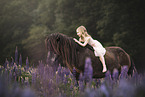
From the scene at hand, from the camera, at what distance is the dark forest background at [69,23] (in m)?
8.37

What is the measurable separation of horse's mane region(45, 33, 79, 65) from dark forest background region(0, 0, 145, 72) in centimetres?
462

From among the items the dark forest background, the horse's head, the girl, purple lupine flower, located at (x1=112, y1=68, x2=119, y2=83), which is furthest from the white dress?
the dark forest background

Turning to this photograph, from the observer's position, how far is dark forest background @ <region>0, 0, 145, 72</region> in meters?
8.37

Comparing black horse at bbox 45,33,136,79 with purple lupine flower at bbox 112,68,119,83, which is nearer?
purple lupine flower at bbox 112,68,119,83

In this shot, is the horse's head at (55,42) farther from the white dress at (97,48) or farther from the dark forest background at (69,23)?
the dark forest background at (69,23)

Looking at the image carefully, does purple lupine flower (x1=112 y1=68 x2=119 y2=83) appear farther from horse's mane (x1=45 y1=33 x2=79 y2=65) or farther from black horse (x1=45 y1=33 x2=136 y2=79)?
horse's mane (x1=45 y1=33 x2=79 y2=65)

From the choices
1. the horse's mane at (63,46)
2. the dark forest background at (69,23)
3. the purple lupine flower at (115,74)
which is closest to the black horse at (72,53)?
the horse's mane at (63,46)

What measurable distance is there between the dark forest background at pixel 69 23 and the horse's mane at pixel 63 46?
4.62m

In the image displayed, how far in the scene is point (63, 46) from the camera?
9.59ft

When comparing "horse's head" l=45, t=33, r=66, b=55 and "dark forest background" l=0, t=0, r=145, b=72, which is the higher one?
"dark forest background" l=0, t=0, r=145, b=72

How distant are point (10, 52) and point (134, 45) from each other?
296 inches

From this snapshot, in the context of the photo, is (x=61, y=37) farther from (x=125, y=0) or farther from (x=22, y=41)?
(x=22, y=41)

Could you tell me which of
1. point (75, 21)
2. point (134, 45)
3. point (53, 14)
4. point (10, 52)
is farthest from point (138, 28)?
point (10, 52)

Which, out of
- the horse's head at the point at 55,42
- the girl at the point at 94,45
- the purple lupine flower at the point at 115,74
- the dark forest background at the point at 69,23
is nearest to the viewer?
the purple lupine flower at the point at 115,74
